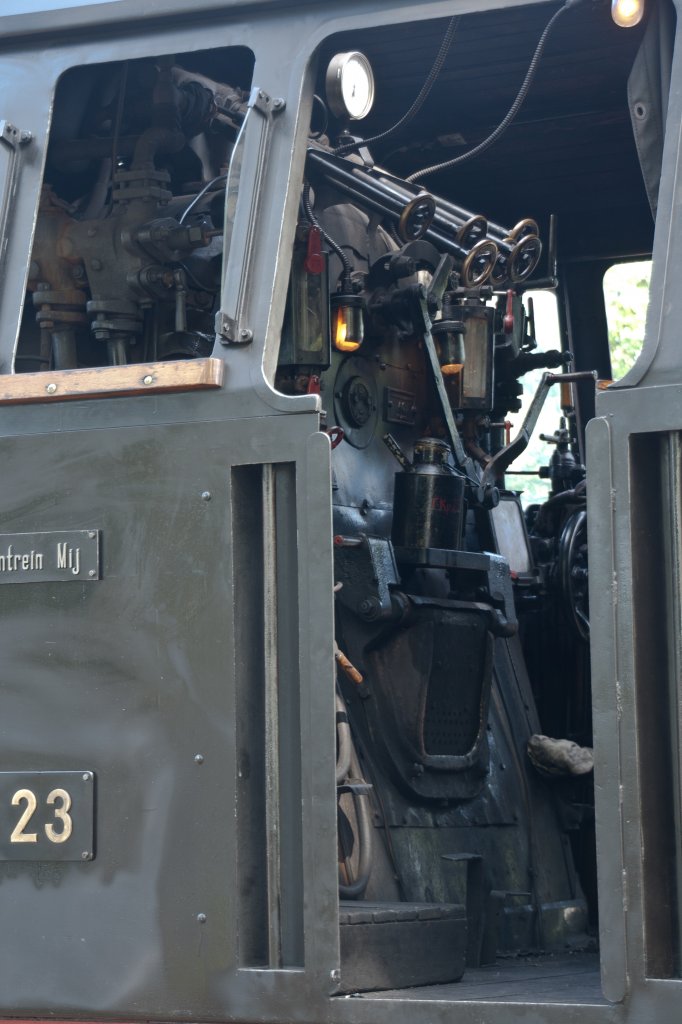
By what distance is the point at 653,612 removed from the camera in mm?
3221

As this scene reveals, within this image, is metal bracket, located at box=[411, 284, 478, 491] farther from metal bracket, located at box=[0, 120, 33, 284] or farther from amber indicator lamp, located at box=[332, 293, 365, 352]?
metal bracket, located at box=[0, 120, 33, 284]

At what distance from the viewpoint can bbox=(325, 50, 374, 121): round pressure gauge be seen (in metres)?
3.93

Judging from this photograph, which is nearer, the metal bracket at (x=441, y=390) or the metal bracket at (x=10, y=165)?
the metal bracket at (x=10, y=165)

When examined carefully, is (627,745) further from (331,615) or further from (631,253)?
(631,253)

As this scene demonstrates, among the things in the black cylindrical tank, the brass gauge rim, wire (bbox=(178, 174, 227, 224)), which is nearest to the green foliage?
the brass gauge rim

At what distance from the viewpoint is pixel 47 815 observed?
364 cm

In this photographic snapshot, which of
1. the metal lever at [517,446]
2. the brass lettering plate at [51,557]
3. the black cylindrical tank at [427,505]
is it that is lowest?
the brass lettering plate at [51,557]

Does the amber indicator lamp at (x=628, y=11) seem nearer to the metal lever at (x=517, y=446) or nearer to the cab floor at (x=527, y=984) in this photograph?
the cab floor at (x=527, y=984)

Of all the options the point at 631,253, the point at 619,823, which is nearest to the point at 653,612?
the point at 619,823

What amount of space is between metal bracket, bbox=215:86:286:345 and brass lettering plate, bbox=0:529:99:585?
57 cm

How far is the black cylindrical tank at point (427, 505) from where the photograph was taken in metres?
4.97

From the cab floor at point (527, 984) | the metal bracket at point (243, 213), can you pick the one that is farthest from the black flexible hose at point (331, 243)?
the cab floor at point (527, 984)

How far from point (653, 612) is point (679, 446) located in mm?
337

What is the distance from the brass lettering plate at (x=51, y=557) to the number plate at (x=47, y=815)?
0.45 m
